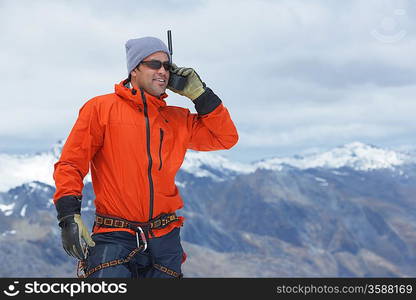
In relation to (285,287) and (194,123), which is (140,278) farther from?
(194,123)

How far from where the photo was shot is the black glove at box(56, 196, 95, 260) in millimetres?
7746

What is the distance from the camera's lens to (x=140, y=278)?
8.27m

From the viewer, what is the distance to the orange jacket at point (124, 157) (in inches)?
326

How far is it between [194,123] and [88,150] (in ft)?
6.67

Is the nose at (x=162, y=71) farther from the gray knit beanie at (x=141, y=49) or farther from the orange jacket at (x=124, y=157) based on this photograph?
the orange jacket at (x=124, y=157)

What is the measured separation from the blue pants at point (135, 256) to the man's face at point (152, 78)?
2.29 m

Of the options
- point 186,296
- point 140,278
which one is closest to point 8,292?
point 140,278

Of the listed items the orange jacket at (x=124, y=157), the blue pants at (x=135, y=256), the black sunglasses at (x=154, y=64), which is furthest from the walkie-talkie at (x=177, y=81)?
the blue pants at (x=135, y=256)

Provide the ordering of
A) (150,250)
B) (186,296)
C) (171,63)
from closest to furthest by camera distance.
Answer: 1. (186,296)
2. (150,250)
3. (171,63)

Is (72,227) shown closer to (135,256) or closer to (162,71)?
(135,256)

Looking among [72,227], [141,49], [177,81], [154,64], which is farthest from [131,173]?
[141,49]

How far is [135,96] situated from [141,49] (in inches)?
36.3

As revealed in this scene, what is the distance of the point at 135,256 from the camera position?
8484 millimetres

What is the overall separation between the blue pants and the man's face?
7.52 ft
